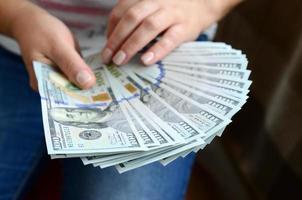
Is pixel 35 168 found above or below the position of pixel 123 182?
below

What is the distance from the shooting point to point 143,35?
26.9 inches

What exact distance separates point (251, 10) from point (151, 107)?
40 cm

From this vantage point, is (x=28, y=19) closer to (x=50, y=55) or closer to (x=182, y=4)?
(x=50, y=55)

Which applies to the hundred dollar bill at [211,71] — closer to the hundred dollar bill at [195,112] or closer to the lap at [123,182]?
the hundred dollar bill at [195,112]

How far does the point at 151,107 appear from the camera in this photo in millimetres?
644

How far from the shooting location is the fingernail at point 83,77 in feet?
2.17

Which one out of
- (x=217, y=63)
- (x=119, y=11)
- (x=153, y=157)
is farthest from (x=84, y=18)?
(x=153, y=157)

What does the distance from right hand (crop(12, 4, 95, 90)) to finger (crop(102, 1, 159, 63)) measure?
0.05m

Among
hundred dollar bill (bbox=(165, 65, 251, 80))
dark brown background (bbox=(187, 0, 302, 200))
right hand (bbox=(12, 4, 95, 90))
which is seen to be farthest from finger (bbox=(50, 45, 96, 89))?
dark brown background (bbox=(187, 0, 302, 200))

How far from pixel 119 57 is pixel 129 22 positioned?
5cm

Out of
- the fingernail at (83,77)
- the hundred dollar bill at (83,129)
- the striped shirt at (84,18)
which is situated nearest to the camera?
the hundred dollar bill at (83,129)

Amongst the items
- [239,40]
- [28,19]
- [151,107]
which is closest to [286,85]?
[239,40]

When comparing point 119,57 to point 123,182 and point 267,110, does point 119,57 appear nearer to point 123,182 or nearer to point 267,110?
point 123,182

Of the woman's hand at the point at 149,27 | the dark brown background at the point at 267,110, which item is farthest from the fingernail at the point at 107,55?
the dark brown background at the point at 267,110
